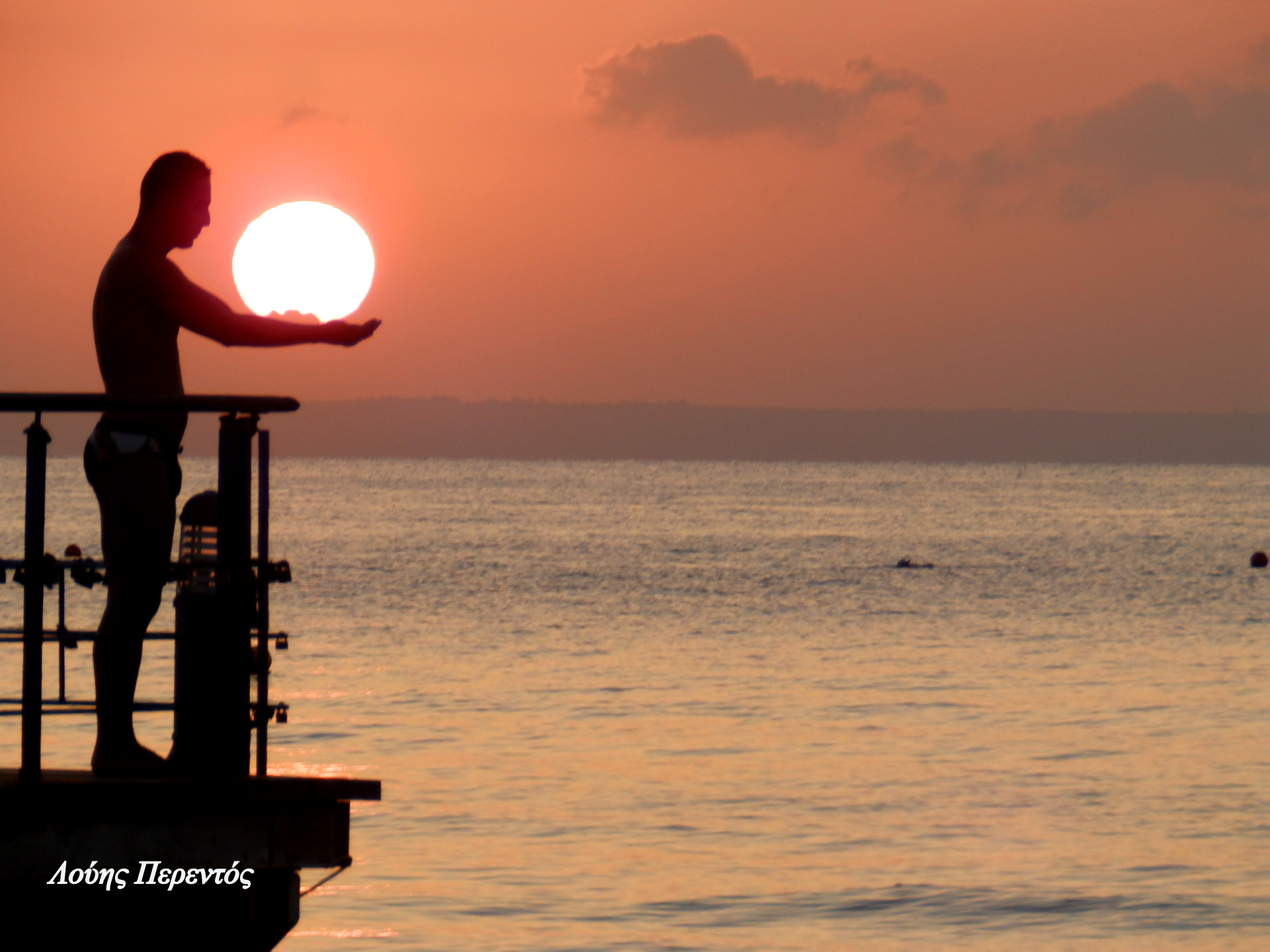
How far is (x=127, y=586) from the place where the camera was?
17.1 ft

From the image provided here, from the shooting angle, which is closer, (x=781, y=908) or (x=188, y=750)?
(x=188, y=750)

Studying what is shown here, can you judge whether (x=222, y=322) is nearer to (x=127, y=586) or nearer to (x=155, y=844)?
(x=127, y=586)

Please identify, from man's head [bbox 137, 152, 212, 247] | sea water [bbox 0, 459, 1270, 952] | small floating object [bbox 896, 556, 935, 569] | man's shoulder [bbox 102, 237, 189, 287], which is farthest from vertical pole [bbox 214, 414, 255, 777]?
small floating object [bbox 896, 556, 935, 569]

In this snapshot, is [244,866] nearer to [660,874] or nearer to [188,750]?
[188,750]

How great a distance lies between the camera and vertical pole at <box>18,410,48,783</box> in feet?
16.1

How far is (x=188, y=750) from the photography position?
5141 millimetres

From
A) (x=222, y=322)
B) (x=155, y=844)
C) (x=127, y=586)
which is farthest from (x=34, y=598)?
(x=222, y=322)

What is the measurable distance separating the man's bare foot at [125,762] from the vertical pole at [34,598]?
10.9 inches

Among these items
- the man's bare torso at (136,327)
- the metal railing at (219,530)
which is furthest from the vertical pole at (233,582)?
the man's bare torso at (136,327)

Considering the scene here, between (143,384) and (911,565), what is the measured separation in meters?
67.9

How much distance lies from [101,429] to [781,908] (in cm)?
1050

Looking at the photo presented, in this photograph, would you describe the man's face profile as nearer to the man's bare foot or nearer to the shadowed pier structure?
the shadowed pier structure

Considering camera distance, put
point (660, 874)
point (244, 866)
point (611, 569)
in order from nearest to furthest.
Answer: point (244, 866) < point (660, 874) < point (611, 569)

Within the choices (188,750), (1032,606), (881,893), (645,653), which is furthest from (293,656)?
Result: (188,750)
